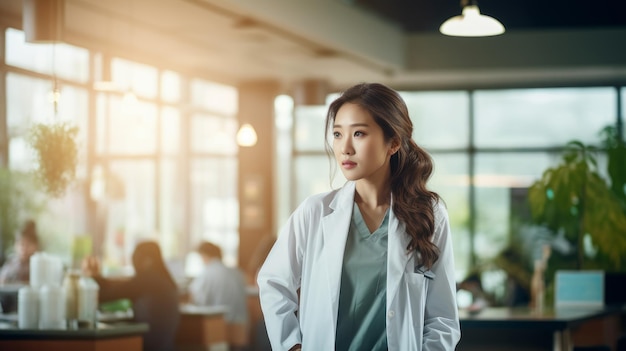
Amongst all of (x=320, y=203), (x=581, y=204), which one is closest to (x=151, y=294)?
(x=581, y=204)

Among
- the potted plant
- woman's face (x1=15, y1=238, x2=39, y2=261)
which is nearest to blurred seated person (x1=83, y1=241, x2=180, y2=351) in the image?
woman's face (x1=15, y1=238, x2=39, y2=261)

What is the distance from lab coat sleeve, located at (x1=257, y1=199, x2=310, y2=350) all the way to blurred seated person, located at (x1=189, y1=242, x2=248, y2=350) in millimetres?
7487

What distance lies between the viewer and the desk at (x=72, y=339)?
18.7ft

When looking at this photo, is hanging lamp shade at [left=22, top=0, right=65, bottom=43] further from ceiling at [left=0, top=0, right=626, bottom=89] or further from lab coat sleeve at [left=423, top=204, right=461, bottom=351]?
lab coat sleeve at [left=423, top=204, right=461, bottom=351]

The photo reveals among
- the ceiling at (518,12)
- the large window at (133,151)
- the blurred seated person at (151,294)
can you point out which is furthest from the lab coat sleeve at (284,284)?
the ceiling at (518,12)

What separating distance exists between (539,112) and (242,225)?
4302 mm

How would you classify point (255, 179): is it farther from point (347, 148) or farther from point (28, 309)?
point (347, 148)

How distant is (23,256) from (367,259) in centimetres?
810

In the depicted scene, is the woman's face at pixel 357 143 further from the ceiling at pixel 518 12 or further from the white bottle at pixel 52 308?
the ceiling at pixel 518 12

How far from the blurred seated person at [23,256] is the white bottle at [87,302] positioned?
4.01m

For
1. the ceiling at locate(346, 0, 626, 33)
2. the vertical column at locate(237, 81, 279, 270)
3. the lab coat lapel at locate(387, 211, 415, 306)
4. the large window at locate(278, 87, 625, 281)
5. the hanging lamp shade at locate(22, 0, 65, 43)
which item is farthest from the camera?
the vertical column at locate(237, 81, 279, 270)

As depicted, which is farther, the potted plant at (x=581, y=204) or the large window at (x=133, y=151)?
the large window at (x=133, y=151)

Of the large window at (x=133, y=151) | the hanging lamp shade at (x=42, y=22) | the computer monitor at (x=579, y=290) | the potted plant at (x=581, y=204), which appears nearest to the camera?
the hanging lamp shade at (x=42, y=22)

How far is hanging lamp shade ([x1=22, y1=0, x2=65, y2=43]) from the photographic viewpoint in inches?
273
